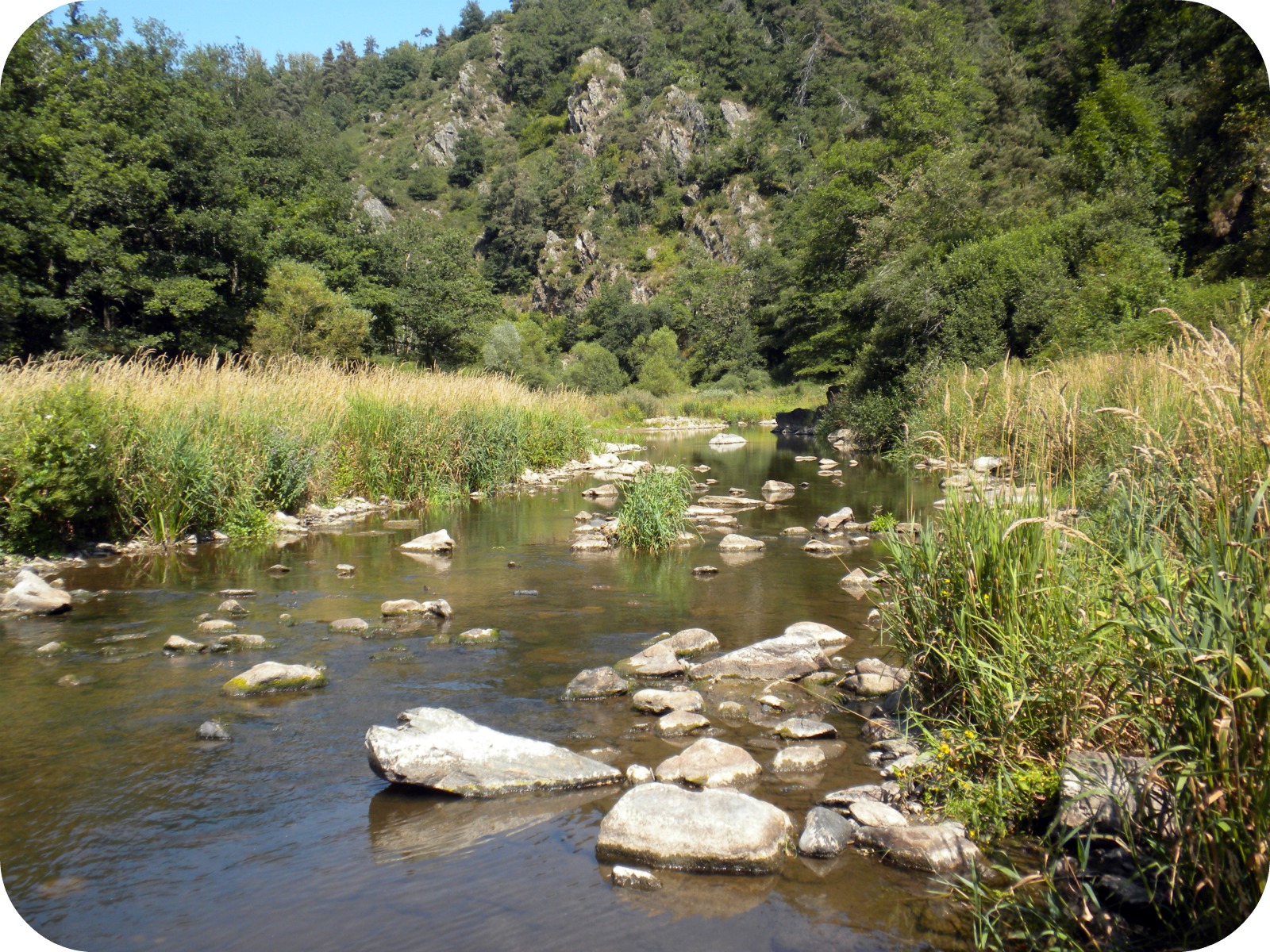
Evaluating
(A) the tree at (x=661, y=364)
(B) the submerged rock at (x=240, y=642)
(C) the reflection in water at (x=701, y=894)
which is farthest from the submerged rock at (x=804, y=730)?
(A) the tree at (x=661, y=364)

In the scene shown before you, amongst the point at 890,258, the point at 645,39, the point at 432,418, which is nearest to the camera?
the point at 432,418

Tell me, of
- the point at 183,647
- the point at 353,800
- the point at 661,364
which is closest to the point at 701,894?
the point at 353,800

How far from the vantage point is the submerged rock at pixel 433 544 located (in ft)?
39.8

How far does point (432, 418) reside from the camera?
1717cm

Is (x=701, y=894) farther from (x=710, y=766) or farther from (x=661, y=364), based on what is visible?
(x=661, y=364)

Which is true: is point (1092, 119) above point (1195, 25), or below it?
above

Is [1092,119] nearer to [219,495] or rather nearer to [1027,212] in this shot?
[1027,212]

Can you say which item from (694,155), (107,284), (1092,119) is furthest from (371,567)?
(694,155)

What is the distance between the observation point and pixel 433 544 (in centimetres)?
1216

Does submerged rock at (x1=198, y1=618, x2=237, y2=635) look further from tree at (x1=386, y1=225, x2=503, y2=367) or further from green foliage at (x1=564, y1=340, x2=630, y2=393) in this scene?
green foliage at (x1=564, y1=340, x2=630, y2=393)

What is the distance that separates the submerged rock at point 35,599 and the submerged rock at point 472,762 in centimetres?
556

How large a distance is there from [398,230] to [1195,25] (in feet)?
117

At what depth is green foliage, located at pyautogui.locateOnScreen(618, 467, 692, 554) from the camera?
40.5 feet

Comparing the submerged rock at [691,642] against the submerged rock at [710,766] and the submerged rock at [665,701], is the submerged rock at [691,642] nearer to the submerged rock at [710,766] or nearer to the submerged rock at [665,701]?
the submerged rock at [665,701]
